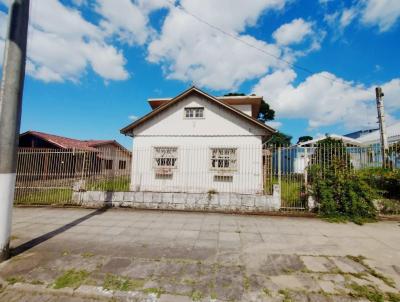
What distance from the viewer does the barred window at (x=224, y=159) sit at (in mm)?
11328

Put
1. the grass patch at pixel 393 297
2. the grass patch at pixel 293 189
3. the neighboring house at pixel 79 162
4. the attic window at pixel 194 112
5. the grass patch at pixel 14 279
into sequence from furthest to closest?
the attic window at pixel 194 112
the neighboring house at pixel 79 162
the grass patch at pixel 293 189
the grass patch at pixel 14 279
the grass patch at pixel 393 297

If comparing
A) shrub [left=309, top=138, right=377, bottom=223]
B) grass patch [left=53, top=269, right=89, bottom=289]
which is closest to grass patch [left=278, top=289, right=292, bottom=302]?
grass patch [left=53, top=269, right=89, bottom=289]

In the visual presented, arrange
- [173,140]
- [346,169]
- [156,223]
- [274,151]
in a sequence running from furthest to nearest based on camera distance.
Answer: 1. [173,140]
2. [274,151]
3. [346,169]
4. [156,223]

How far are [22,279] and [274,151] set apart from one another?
8.09 meters

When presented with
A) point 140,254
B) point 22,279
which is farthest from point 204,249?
point 22,279

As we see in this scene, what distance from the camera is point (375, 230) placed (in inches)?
251

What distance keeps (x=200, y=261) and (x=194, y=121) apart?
8851 millimetres

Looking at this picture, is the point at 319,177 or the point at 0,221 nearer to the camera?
the point at 0,221

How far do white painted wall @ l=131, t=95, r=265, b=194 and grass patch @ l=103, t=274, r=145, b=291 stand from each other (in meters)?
7.54

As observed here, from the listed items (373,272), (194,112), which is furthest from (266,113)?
(373,272)

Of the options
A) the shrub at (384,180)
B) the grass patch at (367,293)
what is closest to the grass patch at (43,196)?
the grass patch at (367,293)

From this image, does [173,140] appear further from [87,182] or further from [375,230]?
[375,230]

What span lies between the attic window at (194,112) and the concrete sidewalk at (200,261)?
22.1 feet

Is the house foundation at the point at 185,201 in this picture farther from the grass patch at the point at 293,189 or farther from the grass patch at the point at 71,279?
the grass patch at the point at 71,279
